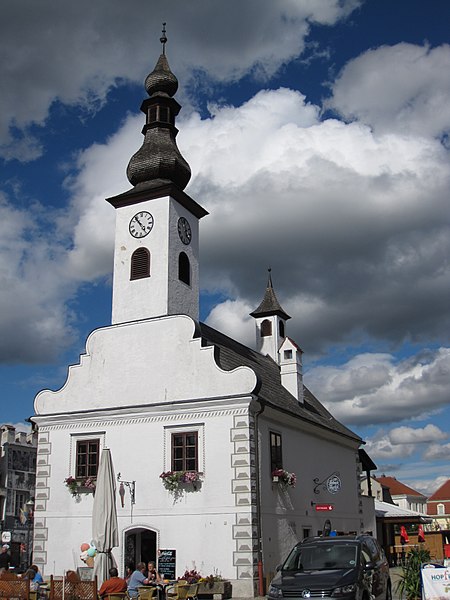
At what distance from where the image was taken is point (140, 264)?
26.9m

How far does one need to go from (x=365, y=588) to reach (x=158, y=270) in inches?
601

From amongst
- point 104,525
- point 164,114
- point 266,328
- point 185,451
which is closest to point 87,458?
point 185,451

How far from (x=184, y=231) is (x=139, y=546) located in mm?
11666

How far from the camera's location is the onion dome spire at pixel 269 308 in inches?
1464

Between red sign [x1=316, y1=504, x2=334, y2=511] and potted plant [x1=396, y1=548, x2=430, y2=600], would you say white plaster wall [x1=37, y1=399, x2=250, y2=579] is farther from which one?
potted plant [x1=396, y1=548, x2=430, y2=600]

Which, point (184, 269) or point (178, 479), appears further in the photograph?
point (184, 269)

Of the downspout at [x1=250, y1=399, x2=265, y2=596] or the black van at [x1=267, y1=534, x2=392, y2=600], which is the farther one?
the downspout at [x1=250, y1=399, x2=265, y2=596]

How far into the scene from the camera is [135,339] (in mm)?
25203

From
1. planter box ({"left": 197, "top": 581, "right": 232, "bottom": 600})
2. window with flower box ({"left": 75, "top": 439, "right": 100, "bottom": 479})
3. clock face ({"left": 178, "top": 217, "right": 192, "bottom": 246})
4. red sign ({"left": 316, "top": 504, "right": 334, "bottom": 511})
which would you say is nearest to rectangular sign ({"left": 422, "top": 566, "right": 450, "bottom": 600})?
planter box ({"left": 197, "top": 581, "right": 232, "bottom": 600})

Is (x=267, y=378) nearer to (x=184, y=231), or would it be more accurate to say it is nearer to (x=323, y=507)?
(x=323, y=507)

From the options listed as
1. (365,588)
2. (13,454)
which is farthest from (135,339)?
(13,454)

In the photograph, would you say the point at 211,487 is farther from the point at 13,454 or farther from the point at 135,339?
the point at 13,454

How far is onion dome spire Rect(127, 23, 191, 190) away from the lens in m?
28.2

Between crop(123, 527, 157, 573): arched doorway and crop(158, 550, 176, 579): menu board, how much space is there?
98 centimetres
